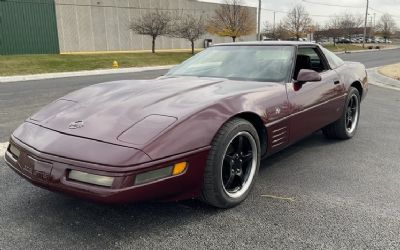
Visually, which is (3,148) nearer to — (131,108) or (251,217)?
(131,108)

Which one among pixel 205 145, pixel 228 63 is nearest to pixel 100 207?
pixel 205 145

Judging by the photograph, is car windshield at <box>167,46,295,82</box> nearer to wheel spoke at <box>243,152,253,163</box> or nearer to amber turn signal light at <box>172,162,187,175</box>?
wheel spoke at <box>243,152,253,163</box>

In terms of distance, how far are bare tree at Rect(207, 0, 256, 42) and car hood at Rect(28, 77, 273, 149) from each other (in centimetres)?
3778

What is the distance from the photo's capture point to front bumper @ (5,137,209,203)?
2.34 metres

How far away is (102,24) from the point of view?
36938 mm

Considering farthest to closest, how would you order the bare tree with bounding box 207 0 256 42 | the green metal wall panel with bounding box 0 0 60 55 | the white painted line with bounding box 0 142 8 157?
the bare tree with bounding box 207 0 256 42 → the green metal wall panel with bounding box 0 0 60 55 → the white painted line with bounding box 0 142 8 157

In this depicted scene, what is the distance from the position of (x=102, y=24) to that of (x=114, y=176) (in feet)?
122

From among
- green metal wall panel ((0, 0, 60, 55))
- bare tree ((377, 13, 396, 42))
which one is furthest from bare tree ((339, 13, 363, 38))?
green metal wall panel ((0, 0, 60, 55))

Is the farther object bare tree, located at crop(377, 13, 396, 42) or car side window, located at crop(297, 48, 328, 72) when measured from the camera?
bare tree, located at crop(377, 13, 396, 42)

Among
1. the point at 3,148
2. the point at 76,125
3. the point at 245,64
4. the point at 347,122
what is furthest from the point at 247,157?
the point at 3,148

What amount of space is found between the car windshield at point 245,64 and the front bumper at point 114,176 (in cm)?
143

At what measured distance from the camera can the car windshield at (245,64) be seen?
384 centimetres

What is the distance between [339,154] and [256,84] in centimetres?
168

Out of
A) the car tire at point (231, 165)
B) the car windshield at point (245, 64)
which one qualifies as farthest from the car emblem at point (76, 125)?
the car windshield at point (245, 64)
